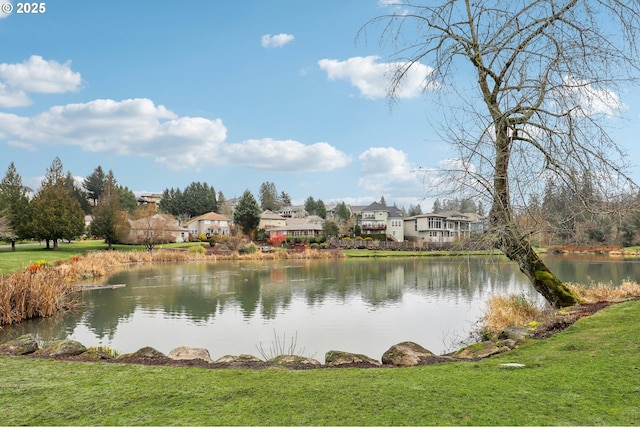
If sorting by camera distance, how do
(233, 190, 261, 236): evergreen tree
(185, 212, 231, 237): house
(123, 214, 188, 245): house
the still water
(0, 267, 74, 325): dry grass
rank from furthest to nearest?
(185, 212, 231, 237): house
(233, 190, 261, 236): evergreen tree
(123, 214, 188, 245): house
(0, 267, 74, 325): dry grass
the still water

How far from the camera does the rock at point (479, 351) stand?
684 centimetres

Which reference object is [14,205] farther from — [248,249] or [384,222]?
[384,222]

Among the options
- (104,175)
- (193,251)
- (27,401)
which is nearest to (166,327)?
(27,401)

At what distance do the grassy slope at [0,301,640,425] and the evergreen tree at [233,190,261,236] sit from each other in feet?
181

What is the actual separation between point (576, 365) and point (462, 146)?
4.68 meters

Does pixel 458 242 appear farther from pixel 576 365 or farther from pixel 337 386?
pixel 337 386

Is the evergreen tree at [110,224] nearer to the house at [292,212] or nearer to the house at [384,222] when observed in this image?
the house at [384,222]

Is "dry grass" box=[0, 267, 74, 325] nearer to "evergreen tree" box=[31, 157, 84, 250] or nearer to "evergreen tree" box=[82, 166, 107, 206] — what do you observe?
"evergreen tree" box=[31, 157, 84, 250]

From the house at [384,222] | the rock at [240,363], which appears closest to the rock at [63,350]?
the rock at [240,363]

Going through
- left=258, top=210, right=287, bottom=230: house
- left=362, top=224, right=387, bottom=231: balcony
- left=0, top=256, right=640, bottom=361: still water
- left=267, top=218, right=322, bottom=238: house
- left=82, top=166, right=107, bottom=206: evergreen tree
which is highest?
left=82, top=166, right=107, bottom=206: evergreen tree

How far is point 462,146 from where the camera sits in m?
8.80

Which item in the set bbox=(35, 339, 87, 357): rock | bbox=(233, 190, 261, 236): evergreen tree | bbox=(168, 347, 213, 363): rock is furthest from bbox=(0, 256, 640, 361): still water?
bbox=(233, 190, 261, 236): evergreen tree

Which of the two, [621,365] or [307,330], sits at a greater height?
[621,365]

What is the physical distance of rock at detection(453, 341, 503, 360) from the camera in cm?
684
